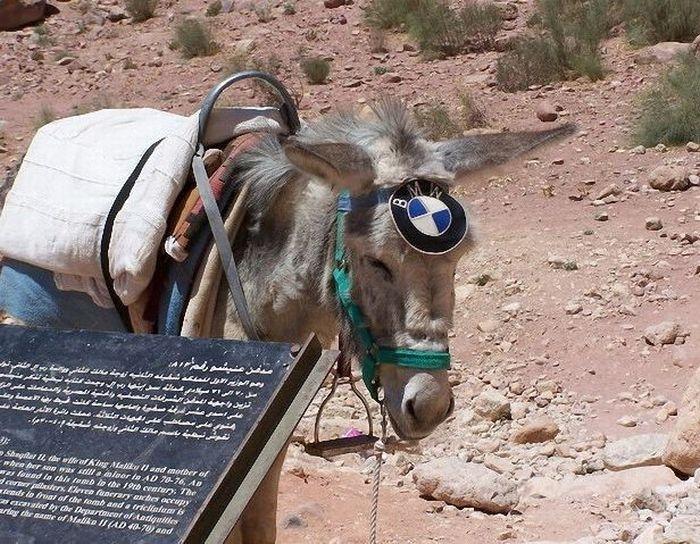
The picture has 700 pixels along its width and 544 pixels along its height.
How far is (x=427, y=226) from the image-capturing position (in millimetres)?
2955

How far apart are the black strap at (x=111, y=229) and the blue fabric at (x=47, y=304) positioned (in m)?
0.04

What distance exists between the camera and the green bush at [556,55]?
11.8m

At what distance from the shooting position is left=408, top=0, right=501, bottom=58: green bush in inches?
550

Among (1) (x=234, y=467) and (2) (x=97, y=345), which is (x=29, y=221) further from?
(1) (x=234, y=467)

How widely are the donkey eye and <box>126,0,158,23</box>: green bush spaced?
53.3ft

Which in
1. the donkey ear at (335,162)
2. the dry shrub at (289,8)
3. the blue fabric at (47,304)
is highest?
the donkey ear at (335,162)

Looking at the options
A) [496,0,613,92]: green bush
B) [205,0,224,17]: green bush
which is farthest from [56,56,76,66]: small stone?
[496,0,613,92]: green bush

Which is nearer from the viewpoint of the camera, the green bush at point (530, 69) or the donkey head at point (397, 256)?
the donkey head at point (397, 256)

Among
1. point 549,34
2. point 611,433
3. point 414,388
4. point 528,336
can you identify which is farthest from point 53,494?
point 549,34

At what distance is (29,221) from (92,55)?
14090 millimetres

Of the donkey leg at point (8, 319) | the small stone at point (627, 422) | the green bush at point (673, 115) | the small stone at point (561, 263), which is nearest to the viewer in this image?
the donkey leg at point (8, 319)

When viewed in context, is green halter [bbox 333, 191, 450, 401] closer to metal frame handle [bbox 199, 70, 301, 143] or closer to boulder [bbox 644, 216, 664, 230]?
metal frame handle [bbox 199, 70, 301, 143]

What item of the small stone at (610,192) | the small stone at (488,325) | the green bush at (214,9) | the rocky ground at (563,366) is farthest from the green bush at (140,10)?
the small stone at (488,325)

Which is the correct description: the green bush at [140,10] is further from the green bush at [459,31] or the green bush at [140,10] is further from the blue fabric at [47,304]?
the blue fabric at [47,304]
